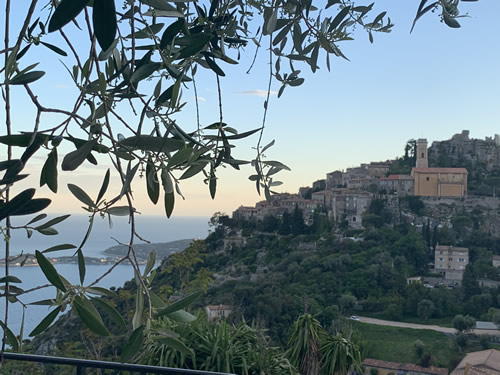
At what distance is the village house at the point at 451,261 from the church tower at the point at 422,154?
11.3 m

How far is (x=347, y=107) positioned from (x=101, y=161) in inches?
908

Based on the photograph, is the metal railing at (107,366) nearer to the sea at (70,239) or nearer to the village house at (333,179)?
the sea at (70,239)

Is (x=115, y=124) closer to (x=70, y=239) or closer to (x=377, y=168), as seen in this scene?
(x=70, y=239)

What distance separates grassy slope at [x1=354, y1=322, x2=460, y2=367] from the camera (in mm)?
18500

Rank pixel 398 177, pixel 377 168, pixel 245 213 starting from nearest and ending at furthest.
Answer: pixel 245 213 → pixel 398 177 → pixel 377 168

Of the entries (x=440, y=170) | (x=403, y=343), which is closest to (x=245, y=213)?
(x=440, y=170)

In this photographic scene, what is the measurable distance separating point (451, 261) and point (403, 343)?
840cm

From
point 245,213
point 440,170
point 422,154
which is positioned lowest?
point 245,213

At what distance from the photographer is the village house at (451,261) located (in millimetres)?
26052

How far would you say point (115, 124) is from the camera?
21.5 inches

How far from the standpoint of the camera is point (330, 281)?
Answer: 2327cm

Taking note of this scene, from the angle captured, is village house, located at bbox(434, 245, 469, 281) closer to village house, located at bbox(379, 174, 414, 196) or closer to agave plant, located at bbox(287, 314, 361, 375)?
village house, located at bbox(379, 174, 414, 196)

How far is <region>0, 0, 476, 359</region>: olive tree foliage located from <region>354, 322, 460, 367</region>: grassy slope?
60.3 feet

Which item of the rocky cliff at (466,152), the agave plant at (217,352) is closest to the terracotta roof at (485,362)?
the agave plant at (217,352)
